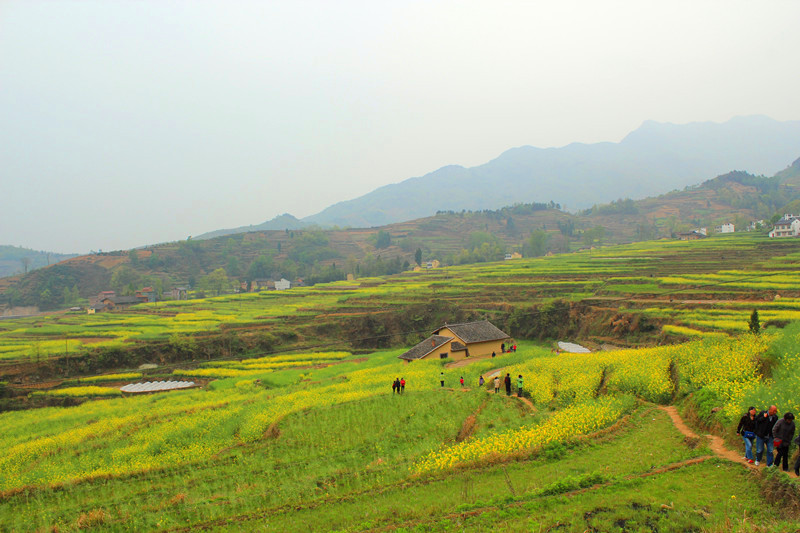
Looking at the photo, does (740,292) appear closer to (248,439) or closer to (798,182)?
(248,439)

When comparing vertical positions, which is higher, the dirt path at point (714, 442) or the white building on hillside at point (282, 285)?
the white building on hillside at point (282, 285)

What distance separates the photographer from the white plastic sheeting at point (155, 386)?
1428 inches

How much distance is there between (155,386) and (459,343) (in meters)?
24.2

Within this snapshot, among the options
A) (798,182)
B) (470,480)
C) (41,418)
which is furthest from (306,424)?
(798,182)

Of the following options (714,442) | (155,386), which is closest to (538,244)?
(155,386)

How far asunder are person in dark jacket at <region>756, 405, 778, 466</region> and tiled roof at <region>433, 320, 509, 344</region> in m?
26.4

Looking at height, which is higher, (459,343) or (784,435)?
(784,435)

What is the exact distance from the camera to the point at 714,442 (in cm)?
1248

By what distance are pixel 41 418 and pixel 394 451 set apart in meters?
25.4

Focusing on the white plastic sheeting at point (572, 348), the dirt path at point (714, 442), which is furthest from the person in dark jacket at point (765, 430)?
the white plastic sheeting at point (572, 348)

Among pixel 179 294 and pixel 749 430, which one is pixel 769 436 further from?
pixel 179 294

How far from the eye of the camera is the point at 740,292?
3875cm

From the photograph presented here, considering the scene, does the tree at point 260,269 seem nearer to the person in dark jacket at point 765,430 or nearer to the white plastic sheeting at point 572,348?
the white plastic sheeting at point 572,348

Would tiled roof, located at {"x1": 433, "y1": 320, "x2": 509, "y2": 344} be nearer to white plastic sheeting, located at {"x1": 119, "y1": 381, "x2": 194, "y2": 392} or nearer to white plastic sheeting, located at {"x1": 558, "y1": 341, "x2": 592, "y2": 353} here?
white plastic sheeting, located at {"x1": 558, "y1": 341, "x2": 592, "y2": 353}
